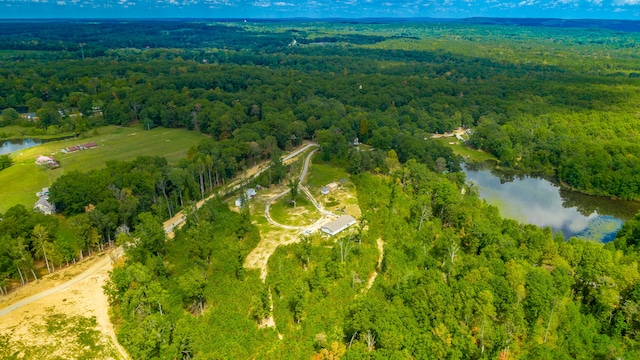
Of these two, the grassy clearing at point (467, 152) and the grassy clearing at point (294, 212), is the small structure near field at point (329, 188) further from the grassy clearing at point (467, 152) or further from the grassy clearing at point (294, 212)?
the grassy clearing at point (467, 152)

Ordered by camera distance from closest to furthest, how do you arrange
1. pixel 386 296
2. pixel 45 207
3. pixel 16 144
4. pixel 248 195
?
pixel 386 296 < pixel 45 207 < pixel 248 195 < pixel 16 144

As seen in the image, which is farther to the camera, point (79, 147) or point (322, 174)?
point (79, 147)

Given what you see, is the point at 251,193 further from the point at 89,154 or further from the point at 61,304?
the point at 89,154

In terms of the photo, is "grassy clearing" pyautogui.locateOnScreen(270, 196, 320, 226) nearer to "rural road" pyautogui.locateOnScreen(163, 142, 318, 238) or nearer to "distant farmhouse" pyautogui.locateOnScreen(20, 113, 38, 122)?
"rural road" pyautogui.locateOnScreen(163, 142, 318, 238)

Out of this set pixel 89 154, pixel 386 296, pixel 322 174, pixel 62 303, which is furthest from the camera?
pixel 89 154

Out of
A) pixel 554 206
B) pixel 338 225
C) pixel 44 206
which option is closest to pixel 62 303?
pixel 44 206

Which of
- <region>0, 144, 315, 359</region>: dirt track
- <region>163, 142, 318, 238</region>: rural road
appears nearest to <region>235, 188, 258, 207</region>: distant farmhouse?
<region>163, 142, 318, 238</region>: rural road

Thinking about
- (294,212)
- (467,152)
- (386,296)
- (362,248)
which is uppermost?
(362,248)

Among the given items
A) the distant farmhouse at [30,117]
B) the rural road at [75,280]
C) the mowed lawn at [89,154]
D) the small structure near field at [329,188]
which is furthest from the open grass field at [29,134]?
the small structure near field at [329,188]
